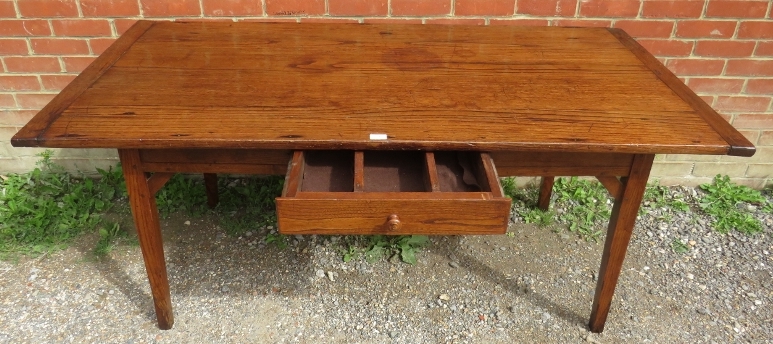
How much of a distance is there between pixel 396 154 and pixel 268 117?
0.40 m

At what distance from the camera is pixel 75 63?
256cm

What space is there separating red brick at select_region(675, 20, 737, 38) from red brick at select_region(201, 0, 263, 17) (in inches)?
73.1

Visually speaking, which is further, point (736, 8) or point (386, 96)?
point (736, 8)

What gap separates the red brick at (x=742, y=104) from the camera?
269cm

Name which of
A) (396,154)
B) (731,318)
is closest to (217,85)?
(396,154)

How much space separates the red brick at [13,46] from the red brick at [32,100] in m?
0.21

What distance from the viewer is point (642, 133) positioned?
1492 mm

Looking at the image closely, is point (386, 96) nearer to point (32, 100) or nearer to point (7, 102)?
point (32, 100)

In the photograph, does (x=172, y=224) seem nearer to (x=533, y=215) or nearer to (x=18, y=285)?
(x=18, y=285)

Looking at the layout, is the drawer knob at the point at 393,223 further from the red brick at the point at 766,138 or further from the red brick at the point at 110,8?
the red brick at the point at 766,138

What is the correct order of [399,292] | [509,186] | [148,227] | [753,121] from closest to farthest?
[148,227]
[399,292]
[753,121]
[509,186]

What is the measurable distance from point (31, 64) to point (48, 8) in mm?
301

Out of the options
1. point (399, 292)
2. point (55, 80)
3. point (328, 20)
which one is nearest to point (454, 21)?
point (328, 20)

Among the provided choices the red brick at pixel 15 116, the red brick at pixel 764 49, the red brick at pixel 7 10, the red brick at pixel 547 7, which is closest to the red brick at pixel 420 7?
the red brick at pixel 547 7
